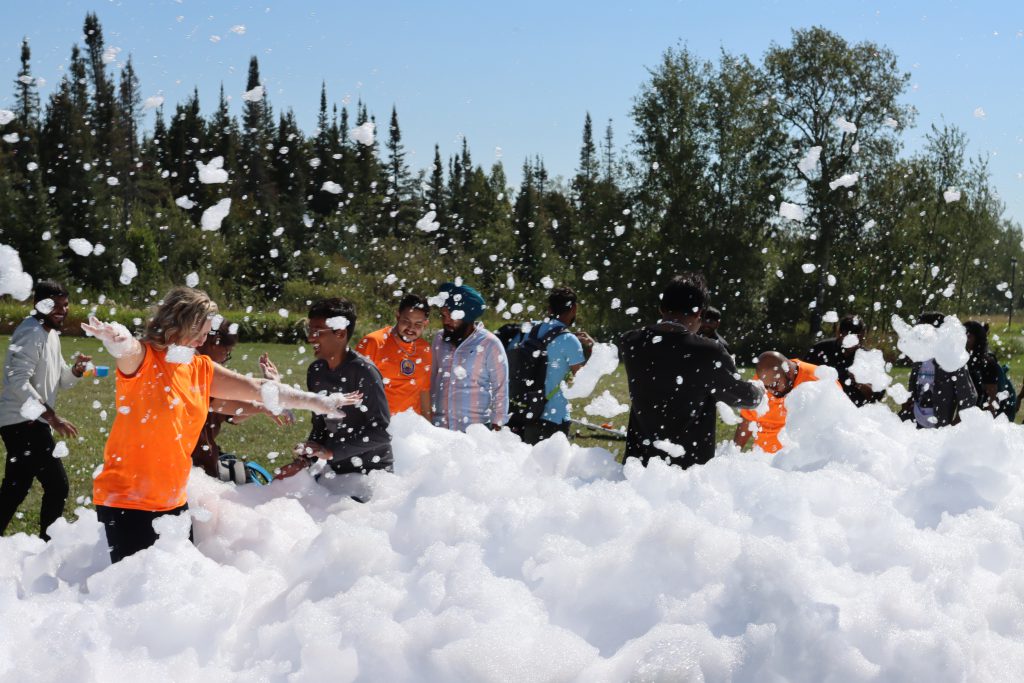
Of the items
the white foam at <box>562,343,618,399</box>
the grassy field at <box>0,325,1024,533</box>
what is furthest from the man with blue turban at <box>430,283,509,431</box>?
the grassy field at <box>0,325,1024,533</box>

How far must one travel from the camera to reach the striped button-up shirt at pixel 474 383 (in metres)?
6.21

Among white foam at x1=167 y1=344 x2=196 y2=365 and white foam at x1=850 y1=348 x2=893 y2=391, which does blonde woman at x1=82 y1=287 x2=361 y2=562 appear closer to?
white foam at x1=167 y1=344 x2=196 y2=365

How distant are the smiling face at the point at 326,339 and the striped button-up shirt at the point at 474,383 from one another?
124 cm

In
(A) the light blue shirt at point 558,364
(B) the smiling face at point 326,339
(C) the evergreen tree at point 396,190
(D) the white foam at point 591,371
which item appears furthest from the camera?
(C) the evergreen tree at point 396,190

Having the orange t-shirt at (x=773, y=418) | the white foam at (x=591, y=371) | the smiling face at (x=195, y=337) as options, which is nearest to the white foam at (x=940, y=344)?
the orange t-shirt at (x=773, y=418)

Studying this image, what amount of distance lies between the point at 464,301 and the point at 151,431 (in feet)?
8.72

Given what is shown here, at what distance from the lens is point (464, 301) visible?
620cm

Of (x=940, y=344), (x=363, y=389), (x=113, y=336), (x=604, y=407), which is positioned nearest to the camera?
(x=113, y=336)

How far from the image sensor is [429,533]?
3764 mm

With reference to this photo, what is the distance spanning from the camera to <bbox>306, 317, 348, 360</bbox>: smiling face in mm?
5078

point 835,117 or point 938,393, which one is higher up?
point 835,117

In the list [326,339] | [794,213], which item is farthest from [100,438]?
[794,213]

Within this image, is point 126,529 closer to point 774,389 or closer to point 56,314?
point 56,314

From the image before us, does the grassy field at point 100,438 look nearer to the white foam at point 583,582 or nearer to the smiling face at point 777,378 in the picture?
the white foam at point 583,582
